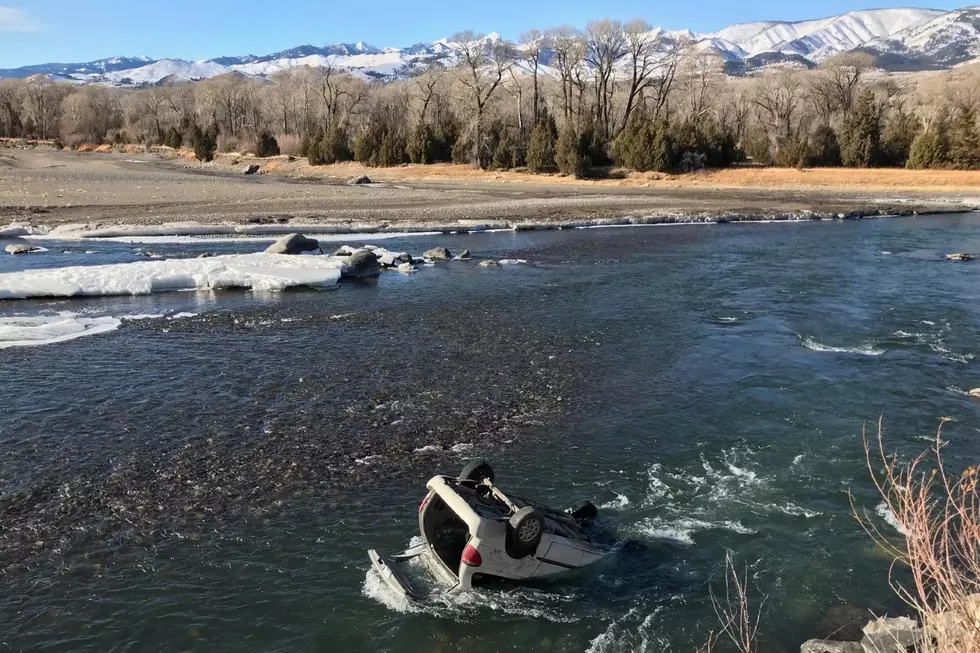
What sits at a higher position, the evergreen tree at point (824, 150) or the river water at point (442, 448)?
the evergreen tree at point (824, 150)

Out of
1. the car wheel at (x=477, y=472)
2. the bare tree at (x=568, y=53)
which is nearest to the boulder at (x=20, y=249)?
the car wheel at (x=477, y=472)

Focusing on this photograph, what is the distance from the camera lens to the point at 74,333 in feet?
61.6

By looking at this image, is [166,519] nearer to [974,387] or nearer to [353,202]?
[974,387]

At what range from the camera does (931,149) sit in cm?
6209

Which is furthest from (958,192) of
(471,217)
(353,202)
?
(353,202)

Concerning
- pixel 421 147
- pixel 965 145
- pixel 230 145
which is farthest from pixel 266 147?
pixel 965 145

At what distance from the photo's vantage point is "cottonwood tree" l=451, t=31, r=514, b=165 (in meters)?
78.7

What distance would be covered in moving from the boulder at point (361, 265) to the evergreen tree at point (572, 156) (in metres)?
43.3

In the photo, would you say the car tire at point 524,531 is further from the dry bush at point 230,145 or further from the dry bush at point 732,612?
the dry bush at point 230,145

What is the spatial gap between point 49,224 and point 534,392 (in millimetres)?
33714

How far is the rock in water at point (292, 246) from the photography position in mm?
29312

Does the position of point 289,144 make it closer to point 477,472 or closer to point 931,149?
point 931,149

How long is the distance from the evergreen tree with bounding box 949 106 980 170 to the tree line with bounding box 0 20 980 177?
100 millimetres

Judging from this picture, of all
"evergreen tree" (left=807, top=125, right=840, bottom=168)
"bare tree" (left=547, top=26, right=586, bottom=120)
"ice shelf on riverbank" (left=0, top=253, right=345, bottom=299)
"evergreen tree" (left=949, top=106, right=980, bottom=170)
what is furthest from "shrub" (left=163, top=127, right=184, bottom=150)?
"evergreen tree" (left=949, top=106, right=980, bottom=170)
